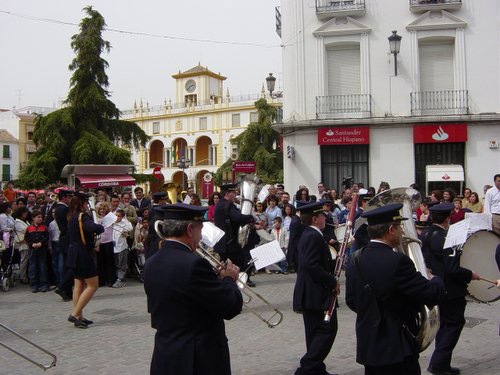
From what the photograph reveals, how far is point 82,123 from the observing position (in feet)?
97.7

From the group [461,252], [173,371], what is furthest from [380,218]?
[461,252]

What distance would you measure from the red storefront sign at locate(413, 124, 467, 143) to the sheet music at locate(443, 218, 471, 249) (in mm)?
14938

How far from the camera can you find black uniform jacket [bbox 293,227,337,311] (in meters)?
5.71

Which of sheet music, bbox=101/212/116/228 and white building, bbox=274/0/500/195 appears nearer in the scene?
sheet music, bbox=101/212/116/228

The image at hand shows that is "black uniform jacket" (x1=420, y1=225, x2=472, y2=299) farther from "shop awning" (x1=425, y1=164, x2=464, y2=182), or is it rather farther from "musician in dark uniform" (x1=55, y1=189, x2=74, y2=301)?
"shop awning" (x1=425, y1=164, x2=464, y2=182)

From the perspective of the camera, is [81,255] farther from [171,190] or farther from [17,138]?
[17,138]

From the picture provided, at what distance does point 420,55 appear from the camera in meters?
20.5

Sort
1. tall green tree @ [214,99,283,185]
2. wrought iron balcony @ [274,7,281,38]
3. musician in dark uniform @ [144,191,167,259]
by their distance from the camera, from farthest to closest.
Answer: tall green tree @ [214,99,283,185] → wrought iron balcony @ [274,7,281,38] → musician in dark uniform @ [144,191,167,259]

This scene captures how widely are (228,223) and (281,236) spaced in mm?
3710

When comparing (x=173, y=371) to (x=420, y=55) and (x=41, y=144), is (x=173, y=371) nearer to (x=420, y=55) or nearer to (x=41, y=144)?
(x=420, y=55)

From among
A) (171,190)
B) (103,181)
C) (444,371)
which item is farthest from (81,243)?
(103,181)

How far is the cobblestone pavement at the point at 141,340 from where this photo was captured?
250 inches

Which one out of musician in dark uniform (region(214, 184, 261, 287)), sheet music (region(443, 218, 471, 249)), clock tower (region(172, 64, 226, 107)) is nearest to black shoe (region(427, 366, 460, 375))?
sheet music (region(443, 218, 471, 249))

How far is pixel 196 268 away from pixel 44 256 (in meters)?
9.21
